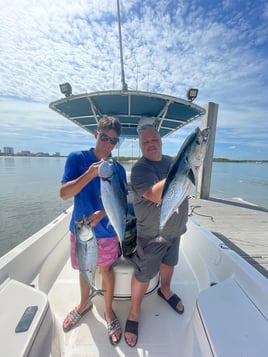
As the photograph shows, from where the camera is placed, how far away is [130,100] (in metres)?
3.27

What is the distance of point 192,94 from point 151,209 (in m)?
2.58

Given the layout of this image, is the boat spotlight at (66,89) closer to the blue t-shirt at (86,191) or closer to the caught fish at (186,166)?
the blue t-shirt at (86,191)

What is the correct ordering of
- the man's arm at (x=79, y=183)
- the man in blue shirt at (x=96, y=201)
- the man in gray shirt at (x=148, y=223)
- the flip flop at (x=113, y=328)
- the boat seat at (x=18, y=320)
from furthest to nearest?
the flip flop at (x=113, y=328), the man in gray shirt at (x=148, y=223), the man in blue shirt at (x=96, y=201), the man's arm at (x=79, y=183), the boat seat at (x=18, y=320)

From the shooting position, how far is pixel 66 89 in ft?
10.1

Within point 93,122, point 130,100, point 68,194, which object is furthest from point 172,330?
point 93,122

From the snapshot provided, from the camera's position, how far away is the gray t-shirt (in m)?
1.32

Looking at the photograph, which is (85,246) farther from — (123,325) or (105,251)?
(123,325)

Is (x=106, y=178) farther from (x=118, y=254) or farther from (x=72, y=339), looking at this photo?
(x=72, y=339)

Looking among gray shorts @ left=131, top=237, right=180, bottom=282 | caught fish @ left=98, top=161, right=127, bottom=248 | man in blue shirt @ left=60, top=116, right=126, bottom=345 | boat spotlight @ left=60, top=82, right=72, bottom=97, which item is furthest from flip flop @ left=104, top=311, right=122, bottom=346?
boat spotlight @ left=60, top=82, right=72, bottom=97

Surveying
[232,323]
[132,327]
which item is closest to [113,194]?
[232,323]

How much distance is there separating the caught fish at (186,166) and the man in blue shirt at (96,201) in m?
0.51

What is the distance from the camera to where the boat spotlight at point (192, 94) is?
310 centimetres

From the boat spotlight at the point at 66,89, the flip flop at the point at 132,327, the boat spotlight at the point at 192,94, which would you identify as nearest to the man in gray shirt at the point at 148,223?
the flip flop at the point at 132,327

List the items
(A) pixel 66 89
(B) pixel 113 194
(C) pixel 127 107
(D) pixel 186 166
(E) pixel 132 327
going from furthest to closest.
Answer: (C) pixel 127 107 → (A) pixel 66 89 → (E) pixel 132 327 → (B) pixel 113 194 → (D) pixel 186 166
